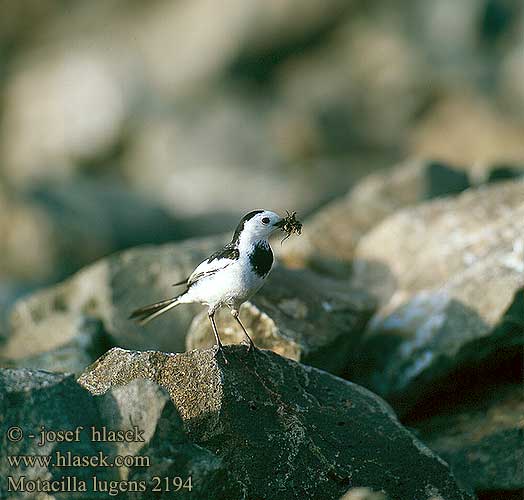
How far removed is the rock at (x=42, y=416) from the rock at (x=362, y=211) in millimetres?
5026

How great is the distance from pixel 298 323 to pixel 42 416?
3.16m

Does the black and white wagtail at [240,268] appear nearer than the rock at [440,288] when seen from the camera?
Yes

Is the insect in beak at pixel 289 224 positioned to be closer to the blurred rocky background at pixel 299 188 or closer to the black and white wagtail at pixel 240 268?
the black and white wagtail at pixel 240 268

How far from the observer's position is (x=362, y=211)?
11430mm

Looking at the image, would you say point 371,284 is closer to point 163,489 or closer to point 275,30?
point 163,489

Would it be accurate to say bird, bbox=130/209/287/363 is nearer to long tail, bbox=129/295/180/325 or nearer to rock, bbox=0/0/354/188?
long tail, bbox=129/295/180/325

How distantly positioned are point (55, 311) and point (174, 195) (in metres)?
18.3

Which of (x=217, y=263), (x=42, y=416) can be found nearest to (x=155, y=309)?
(x=217, y=263)

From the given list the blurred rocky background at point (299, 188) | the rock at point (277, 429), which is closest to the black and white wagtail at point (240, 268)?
the rock at point (277, 429)

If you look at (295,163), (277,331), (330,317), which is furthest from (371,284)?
(295,163)

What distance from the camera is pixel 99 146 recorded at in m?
30.7

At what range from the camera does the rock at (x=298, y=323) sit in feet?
24.1

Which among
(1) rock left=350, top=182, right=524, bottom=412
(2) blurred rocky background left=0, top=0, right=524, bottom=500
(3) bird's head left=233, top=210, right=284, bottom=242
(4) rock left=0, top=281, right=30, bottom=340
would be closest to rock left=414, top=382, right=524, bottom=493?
(2) blurred rocky background left=0, top=0, right=524, bottom=500

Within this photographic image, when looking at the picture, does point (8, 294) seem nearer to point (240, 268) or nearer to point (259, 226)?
point (259, 226)
